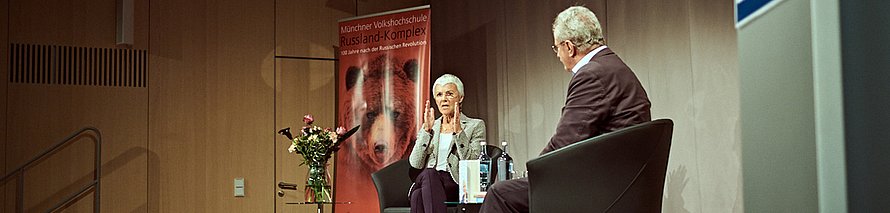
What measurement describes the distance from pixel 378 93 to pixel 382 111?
148 mm

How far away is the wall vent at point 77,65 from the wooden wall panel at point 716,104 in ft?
14.1

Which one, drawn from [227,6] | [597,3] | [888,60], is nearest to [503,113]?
[597,3]

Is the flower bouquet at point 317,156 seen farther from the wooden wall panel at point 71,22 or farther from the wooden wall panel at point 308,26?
the wooden wall panel at point 71,22

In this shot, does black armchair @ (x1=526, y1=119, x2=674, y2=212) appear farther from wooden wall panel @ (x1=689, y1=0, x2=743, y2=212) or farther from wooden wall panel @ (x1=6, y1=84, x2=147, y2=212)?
wooden wall panel @ (x1=6, y1=84, x2=147, y2=212)

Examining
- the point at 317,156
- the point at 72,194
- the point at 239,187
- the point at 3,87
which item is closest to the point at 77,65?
the point at 3,87

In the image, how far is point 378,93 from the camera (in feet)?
23.6

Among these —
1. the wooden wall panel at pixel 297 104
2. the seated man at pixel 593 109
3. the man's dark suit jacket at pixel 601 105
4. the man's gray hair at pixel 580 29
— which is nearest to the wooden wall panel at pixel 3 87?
the wooden wall panel at pixel 297 104

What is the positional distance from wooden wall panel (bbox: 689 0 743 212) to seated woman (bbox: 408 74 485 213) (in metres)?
1.54

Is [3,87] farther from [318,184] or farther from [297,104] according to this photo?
[318,184]

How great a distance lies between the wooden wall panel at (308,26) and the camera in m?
7.76

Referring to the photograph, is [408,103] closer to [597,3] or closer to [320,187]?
[320,187]

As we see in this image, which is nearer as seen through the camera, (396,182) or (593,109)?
(593,109)

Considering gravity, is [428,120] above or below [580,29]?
below

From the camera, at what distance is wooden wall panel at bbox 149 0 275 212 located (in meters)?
7.29
